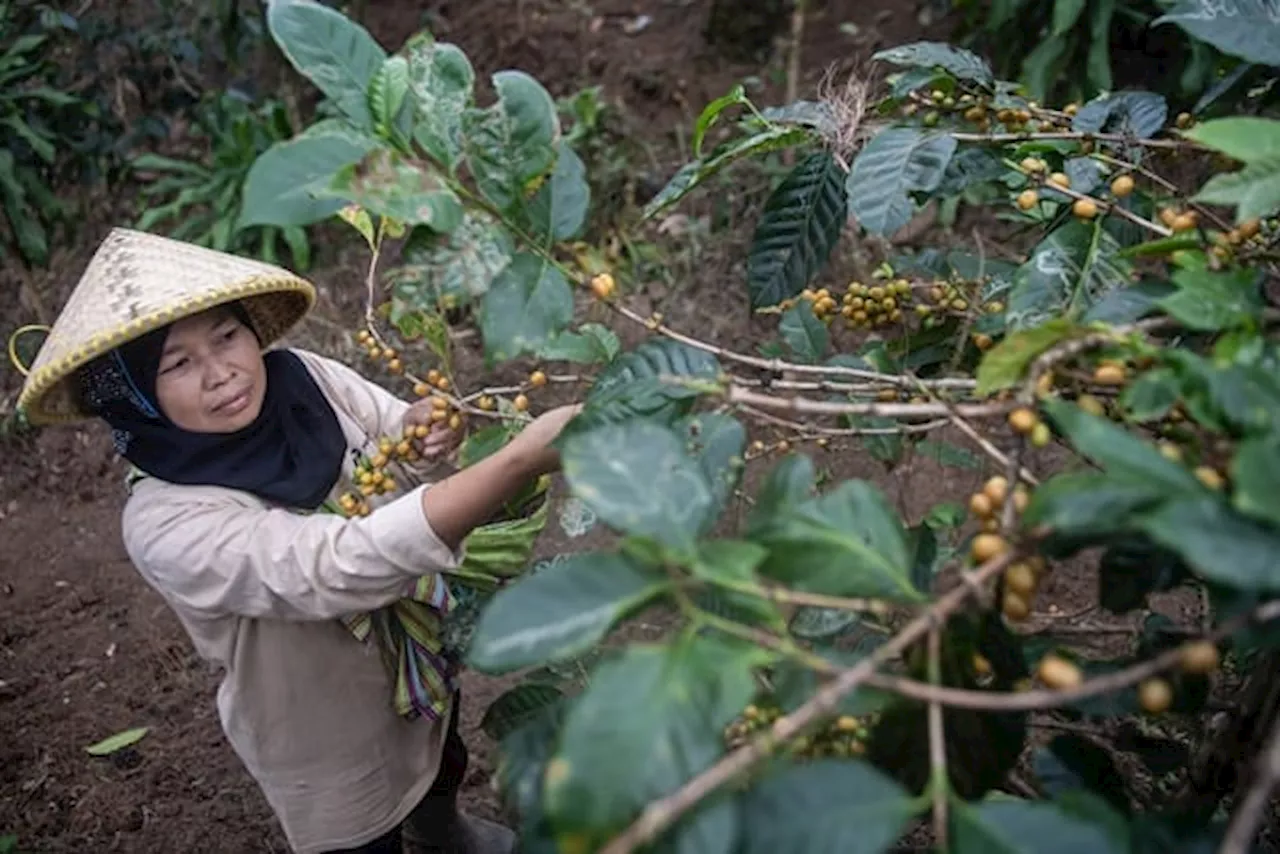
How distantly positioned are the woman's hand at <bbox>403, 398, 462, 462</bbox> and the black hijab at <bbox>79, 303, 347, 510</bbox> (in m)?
0.12

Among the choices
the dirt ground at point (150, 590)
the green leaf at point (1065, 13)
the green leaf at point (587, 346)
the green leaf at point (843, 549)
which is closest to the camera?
the green leaf at point (843, 549)

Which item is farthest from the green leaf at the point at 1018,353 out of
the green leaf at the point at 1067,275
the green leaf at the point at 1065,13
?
the green leaf at the point at 1065,13

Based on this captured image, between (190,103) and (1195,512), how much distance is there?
4261mm

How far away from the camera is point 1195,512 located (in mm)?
660

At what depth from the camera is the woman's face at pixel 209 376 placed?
1.53m

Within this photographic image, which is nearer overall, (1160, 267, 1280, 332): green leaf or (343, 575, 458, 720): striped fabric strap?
(1160, 267, 1280, 332): green leaf

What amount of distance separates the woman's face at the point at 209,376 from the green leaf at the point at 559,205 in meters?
0.70

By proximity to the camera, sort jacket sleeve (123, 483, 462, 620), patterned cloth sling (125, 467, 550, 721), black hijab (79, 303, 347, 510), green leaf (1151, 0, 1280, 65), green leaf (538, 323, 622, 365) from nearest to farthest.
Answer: green leaf (1151, 0, 1280, 65)
green leaf (538, 323, 622, 365)
jacket sleeve (123, 483, 462, 620)
black hijab (79, 303, 347, 510)
patterned cloth sling (125, 467, 550, 721)

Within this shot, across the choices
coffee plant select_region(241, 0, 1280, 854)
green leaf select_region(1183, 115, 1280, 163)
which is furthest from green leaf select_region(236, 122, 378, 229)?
green leaf select_region(1183, 115, 1280, 163)

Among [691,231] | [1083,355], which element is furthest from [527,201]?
[691,231]

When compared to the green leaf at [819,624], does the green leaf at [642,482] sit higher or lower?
higher

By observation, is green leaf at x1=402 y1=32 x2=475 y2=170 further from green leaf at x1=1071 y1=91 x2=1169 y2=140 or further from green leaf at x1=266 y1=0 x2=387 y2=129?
green leaf at x1=1071 y1=91 x2=1169 y2=140

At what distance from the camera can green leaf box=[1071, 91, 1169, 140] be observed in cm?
131

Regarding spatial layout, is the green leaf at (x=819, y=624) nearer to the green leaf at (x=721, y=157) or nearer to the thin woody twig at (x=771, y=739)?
the thin woody twig at (x=771, y=739)
